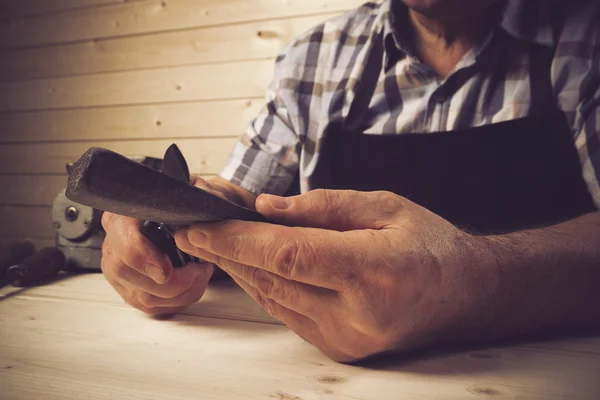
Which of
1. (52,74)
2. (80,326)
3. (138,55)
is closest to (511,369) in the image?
(80,326)

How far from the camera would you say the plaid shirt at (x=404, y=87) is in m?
0.83

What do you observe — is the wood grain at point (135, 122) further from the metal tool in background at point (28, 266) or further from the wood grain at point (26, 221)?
the metal tool in background at point (28, 266)

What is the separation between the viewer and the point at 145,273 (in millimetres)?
628

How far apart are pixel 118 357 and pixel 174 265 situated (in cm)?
18

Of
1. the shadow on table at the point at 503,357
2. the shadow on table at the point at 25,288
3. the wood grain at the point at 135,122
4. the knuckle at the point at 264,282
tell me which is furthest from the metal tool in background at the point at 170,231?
the wood grain at the point at 135,122

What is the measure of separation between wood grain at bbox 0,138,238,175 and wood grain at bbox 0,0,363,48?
1.55ft

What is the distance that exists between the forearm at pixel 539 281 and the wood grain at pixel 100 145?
51.0 inches

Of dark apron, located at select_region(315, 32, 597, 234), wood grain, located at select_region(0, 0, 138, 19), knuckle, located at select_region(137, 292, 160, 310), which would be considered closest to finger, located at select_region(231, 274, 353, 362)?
knuckle, located at select_region(137, 292, 160, 310)

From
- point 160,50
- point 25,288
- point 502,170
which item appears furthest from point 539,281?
point 160,50

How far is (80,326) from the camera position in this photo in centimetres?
64

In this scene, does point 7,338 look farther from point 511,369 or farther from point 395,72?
point 395,72

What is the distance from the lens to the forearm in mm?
500

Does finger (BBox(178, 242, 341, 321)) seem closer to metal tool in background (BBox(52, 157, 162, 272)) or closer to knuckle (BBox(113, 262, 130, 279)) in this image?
knuckle (BBox(113, 262, 130, 279))

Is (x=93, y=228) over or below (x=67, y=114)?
below
